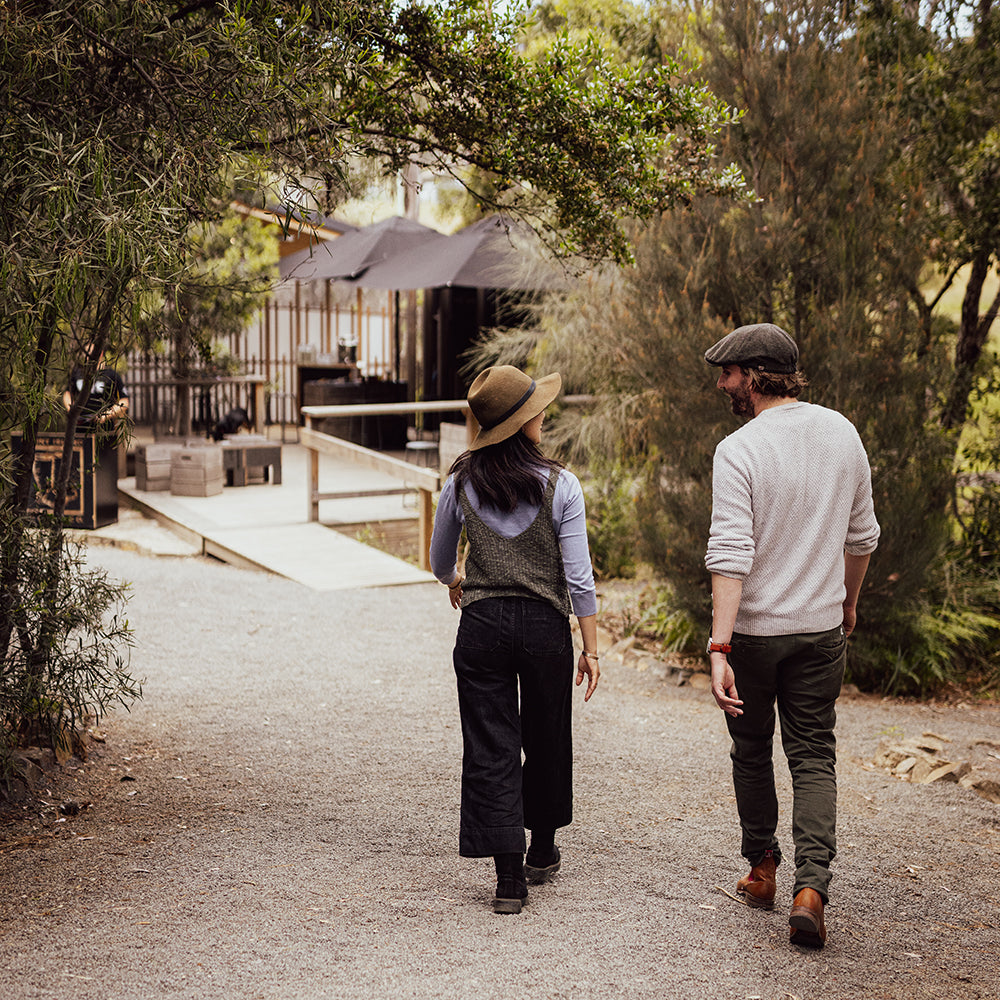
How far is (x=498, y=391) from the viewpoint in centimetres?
328

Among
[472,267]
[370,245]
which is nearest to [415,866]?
[472,267]

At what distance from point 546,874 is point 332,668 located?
9.95ft

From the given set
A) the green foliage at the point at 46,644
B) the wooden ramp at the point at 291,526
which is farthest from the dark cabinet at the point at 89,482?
the green foliage at the point at 46,644

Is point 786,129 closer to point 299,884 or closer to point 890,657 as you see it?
point 890,657

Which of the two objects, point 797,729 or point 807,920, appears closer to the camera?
point 807,920

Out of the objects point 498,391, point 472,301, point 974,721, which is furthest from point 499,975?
point 472,301

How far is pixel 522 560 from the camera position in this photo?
10.8 ft

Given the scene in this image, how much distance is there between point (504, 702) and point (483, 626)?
0.25m

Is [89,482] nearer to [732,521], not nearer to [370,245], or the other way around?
[370,245]

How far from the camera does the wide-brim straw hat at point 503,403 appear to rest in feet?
10.8

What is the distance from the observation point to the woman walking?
3.27 m

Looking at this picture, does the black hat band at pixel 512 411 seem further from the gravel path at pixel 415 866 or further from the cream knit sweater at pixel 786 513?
the gravel path at pixel 415 866

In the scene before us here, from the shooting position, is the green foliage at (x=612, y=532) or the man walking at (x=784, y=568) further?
the green foliage at (x=612, y=532)

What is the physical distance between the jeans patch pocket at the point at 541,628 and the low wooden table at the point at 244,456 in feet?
30.2
